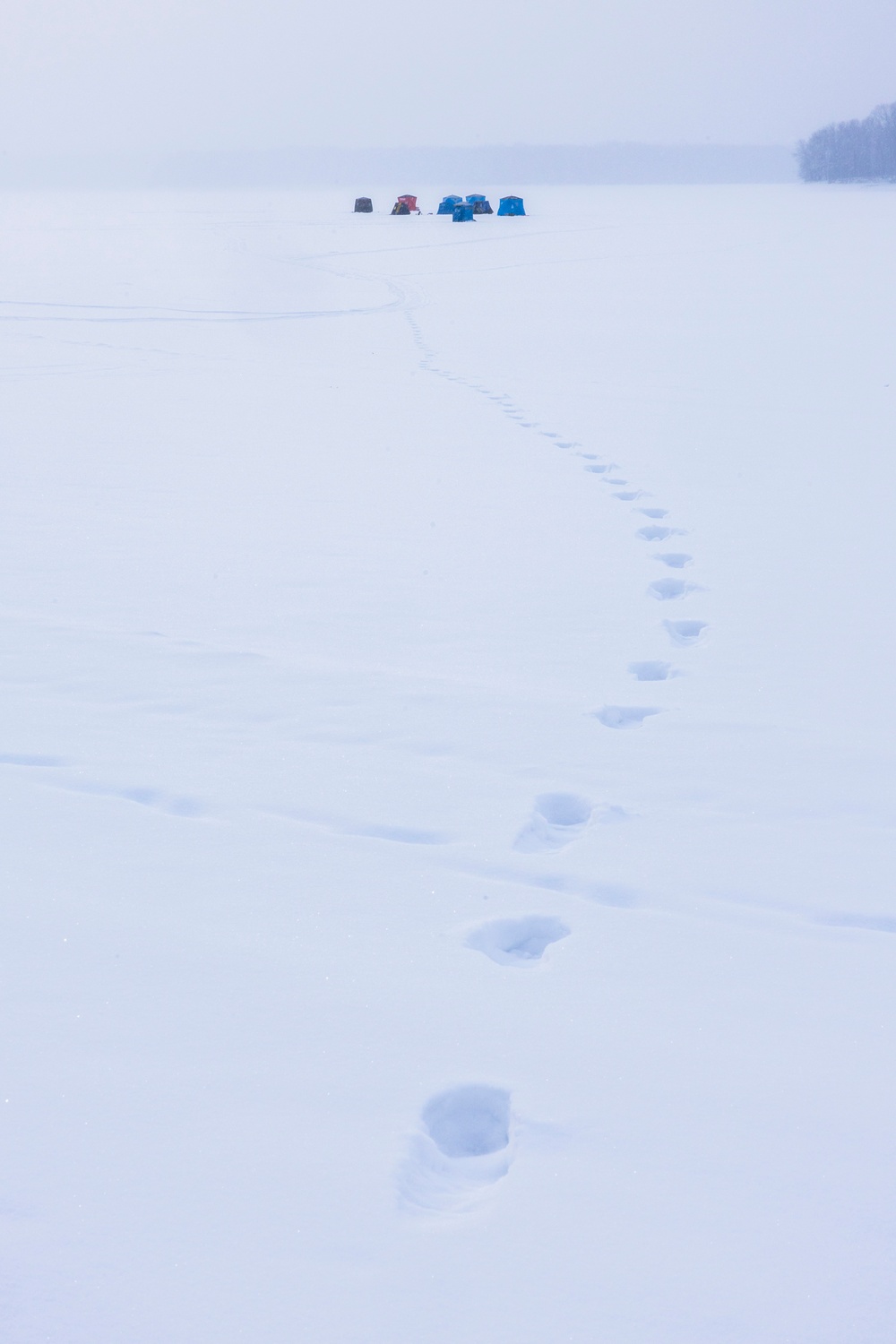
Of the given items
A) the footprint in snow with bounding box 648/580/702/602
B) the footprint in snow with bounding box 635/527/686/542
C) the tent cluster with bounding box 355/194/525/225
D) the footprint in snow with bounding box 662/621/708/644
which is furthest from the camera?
the tent cluster with bounding box 355/194/525/225

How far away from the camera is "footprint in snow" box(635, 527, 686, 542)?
3.70 metres

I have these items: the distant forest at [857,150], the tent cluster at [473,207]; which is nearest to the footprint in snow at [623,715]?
the tent cluster at [473,207]

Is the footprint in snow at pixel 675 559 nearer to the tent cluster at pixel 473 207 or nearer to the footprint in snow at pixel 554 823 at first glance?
the footprint in snow at pixel 554 823

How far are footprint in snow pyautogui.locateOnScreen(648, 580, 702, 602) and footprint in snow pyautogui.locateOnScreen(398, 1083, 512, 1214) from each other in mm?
2016

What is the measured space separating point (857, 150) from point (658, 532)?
2155 inches

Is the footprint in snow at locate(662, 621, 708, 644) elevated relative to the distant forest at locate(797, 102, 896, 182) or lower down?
lower down

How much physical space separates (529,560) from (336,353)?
188 inches

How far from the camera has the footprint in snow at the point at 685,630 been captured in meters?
2.88

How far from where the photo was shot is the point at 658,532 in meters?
3.74

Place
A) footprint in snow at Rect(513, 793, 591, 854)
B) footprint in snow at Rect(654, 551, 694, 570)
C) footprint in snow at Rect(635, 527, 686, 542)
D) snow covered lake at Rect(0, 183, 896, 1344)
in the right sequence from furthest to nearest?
footprint in snow at Rect(635, 527, 686, 542) < footprint in snow at Rect(654, 551, 694, 570) < footprint in snow at Rect(513, 793, 591, 854) < snow covered lake at Rect(0, 183, 896, 1344)

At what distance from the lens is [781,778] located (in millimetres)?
2186

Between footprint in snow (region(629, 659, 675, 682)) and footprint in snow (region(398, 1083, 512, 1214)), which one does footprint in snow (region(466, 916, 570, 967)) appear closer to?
footprint in snow (region(398, 1083, 512, 1214))

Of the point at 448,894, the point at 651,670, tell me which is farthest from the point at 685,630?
the point at 448,894

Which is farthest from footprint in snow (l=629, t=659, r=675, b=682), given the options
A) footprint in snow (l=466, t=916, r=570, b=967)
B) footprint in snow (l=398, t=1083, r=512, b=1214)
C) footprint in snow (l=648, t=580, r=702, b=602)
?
footprint in snow (l=398, t=1083, r=512, b=1214)
